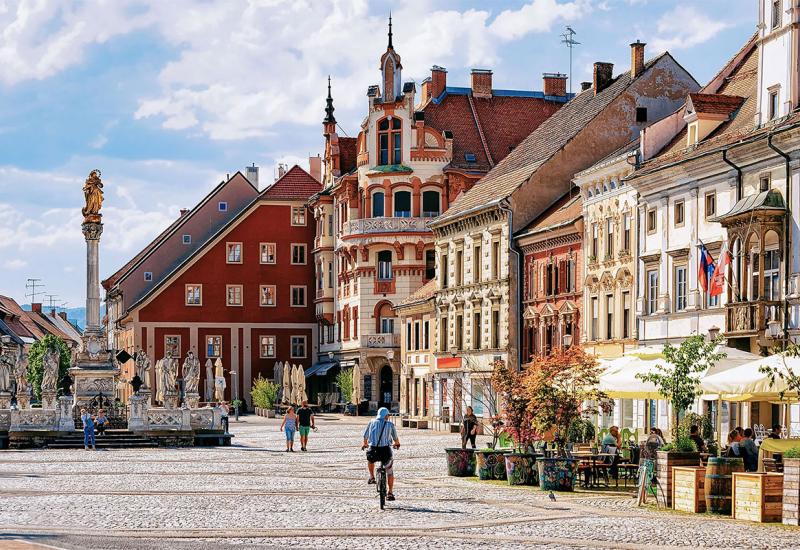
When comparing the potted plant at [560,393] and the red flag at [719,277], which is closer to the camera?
the potted plant at [560,393]

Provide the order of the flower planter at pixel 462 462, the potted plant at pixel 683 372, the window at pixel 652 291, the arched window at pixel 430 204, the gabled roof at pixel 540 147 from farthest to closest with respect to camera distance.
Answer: the arched window at pixel 430 204, the gabled roof at pixel 540 147, the window at pixel 652 291, the flower planter at pixel 462 462, the potted plant at pixel 683 372

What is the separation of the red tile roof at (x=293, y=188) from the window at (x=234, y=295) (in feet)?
20.2

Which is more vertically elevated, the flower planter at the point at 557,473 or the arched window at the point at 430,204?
the arched window at the point at 430,204

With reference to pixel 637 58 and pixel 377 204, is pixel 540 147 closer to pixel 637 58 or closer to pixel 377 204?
pixel 637 58

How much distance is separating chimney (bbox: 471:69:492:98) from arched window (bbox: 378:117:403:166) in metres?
6.98

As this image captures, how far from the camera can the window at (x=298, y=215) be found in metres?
105

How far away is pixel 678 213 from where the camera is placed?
4941cm

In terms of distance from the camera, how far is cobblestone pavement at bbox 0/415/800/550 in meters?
21.8

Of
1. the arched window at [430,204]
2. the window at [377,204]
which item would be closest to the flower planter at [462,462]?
the arched window at [430,204]

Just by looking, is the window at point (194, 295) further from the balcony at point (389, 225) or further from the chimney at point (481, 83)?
the chimney at point (481, 83)

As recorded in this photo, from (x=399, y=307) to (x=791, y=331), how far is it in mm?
44646

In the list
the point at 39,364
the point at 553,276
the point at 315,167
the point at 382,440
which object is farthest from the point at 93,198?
the point at 39,364

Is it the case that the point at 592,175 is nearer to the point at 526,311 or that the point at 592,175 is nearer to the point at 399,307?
the point at 526,311

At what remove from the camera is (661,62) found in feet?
208
